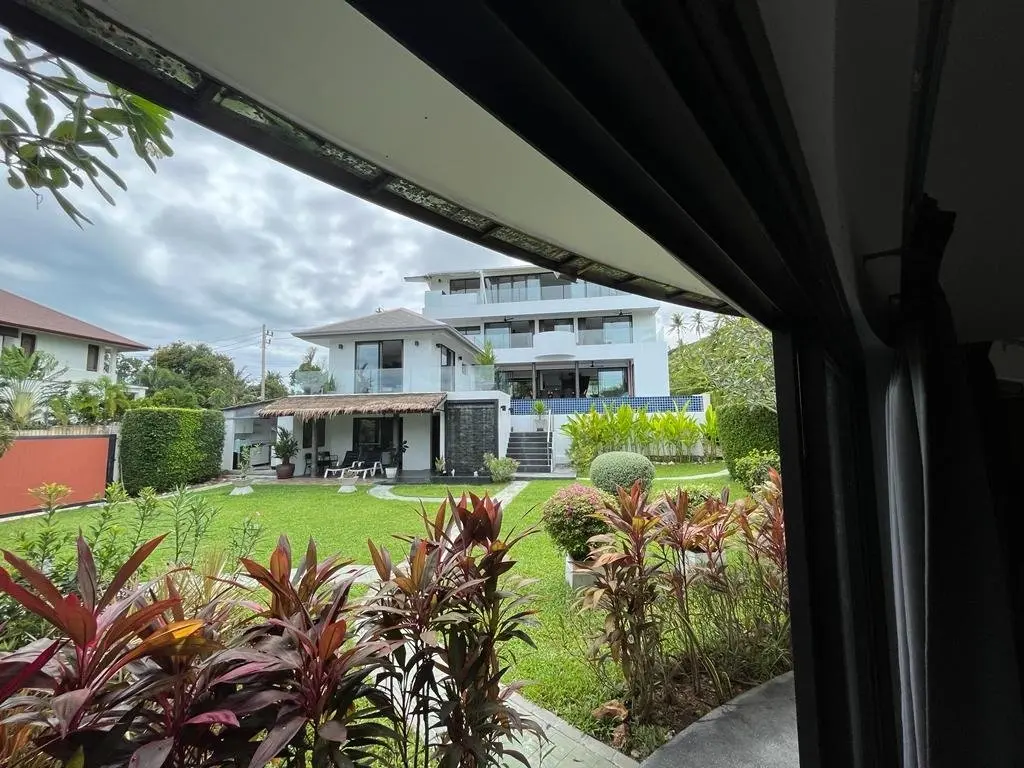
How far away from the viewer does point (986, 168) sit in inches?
40.1

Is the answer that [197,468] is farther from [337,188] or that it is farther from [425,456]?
[337,188]

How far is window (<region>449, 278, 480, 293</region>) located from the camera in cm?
2479

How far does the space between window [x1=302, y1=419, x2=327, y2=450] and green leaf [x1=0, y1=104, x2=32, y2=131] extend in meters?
15.1

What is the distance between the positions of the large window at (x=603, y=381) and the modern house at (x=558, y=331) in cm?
5

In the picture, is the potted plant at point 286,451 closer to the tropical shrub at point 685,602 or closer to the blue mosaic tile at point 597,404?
the blue mosaic tile at point 597,404

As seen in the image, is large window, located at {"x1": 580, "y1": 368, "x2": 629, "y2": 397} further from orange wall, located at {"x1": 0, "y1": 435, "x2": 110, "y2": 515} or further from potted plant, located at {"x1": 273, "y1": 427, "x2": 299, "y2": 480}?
orange wall, located at {"x1": 0, "y1": 435, "x2": 110, "y2": 515}

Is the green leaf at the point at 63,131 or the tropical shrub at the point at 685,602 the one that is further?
the tropical shrub at the point at 685,602

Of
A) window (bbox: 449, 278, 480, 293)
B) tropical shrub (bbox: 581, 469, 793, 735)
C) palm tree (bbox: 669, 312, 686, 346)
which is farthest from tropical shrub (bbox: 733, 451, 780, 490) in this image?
window (bbox: 449, 278, 480, 293)

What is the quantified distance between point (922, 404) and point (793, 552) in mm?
824

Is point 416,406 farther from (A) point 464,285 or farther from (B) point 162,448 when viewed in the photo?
(A) point 464,285

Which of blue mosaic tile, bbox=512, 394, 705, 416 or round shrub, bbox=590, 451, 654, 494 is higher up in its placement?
blue mosaic tile, bbox=512, 394, 705, 416

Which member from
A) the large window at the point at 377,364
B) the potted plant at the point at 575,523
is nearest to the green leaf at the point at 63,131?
the potted plant at the point at 575,523

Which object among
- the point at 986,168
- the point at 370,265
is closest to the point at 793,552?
the point at 986,168

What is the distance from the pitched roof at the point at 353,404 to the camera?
14.1 meters
